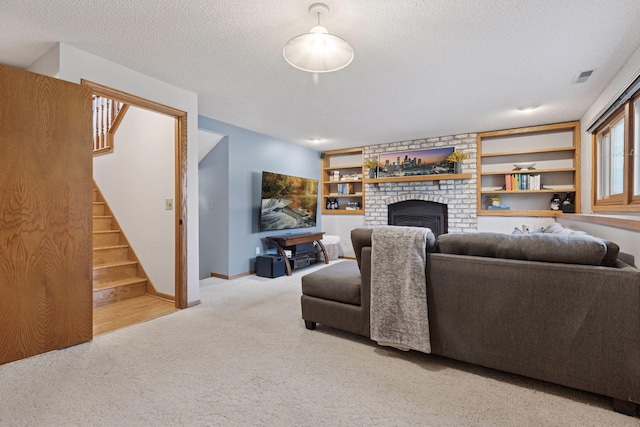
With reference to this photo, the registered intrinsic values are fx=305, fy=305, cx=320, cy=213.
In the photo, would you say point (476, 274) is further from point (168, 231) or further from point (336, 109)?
point (168, 231)

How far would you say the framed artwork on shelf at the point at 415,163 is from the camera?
529cm

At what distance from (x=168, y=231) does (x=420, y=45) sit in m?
3.06

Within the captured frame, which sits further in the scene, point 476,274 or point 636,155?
point 636,155

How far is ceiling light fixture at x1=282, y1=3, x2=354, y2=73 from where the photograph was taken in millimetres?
1895

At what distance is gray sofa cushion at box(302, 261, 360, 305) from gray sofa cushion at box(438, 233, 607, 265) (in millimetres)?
708

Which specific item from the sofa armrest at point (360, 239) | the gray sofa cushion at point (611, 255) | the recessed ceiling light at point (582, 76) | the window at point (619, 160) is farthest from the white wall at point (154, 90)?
the window at point (619, 160)

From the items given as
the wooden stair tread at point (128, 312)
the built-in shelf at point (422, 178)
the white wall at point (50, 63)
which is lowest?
the wooden stair tread at point (128, 312)

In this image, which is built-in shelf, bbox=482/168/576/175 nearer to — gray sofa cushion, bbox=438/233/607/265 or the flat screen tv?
the flat screen tv

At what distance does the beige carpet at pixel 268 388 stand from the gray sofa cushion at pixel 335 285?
1.03 feet

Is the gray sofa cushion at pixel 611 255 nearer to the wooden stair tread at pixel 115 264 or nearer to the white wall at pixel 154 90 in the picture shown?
the white wall at pixel 154 90


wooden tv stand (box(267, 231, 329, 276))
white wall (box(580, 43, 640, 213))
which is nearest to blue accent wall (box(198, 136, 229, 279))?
wooden tv stand (box(267, 231, 329, 276))

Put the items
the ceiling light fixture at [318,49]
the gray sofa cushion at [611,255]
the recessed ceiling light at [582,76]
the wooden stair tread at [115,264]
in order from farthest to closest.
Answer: the wooden stair tread at [115,264], the recessed ceiling light at [582,76], the ceiling light fixture at [318,49], the gray sofa cushion at [611,255]

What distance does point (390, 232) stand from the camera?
208 cm

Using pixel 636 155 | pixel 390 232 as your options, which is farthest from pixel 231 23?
pixel 636 155
